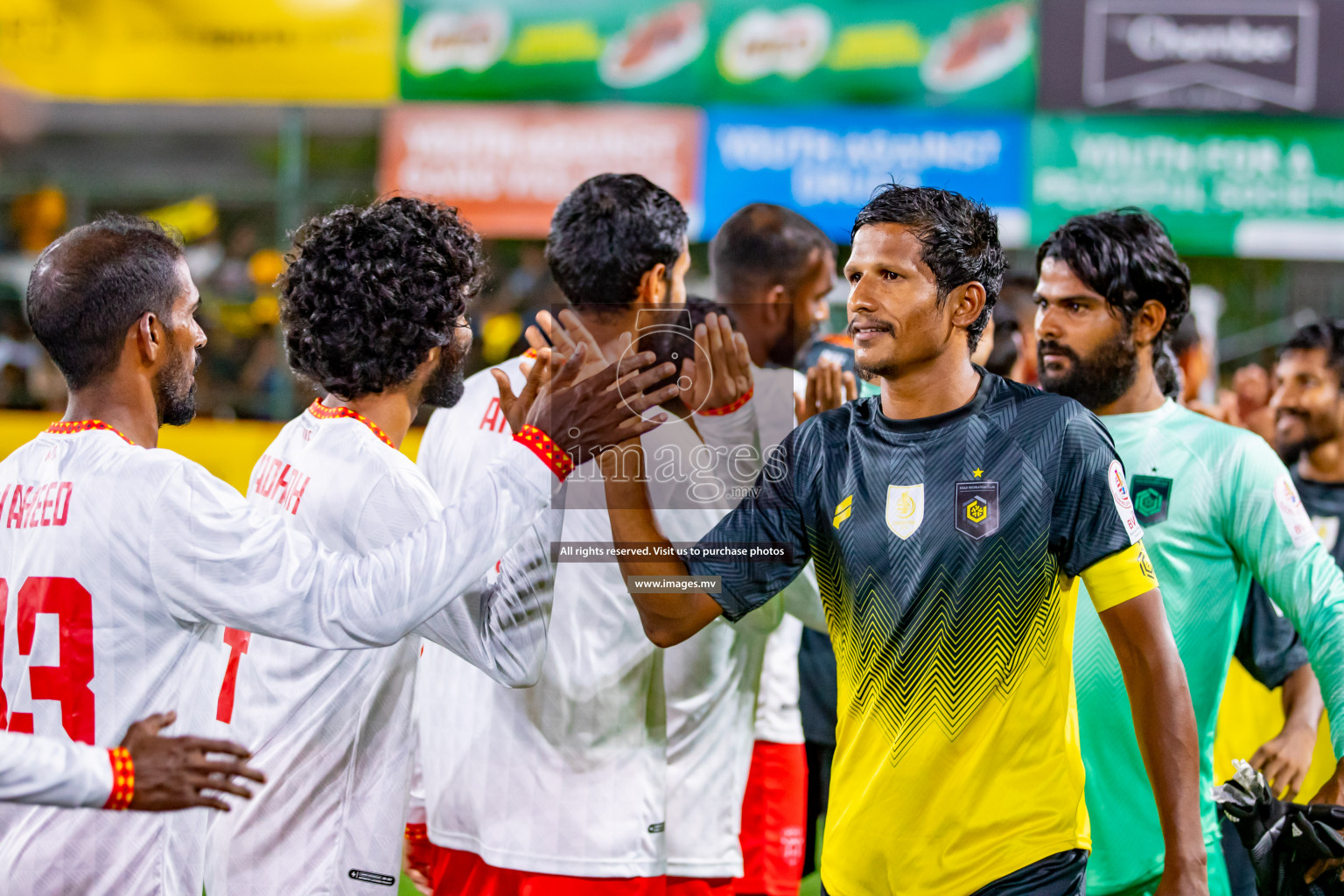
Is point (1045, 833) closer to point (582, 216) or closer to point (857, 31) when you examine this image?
point (582, 216)

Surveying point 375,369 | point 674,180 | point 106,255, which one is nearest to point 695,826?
point 375,369

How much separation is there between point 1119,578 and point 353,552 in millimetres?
1504

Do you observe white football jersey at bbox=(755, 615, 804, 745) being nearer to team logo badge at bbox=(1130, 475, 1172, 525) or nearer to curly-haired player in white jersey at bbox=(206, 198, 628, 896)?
team logo badge at bbox=(1130, 475, 1172, 525)

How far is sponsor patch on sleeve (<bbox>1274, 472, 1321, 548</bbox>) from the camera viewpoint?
10.1ft

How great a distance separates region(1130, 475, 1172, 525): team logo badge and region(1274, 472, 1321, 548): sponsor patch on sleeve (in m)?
0.25

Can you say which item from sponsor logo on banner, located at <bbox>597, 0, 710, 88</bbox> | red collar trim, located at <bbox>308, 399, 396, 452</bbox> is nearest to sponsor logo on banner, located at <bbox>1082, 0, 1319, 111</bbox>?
sponsor logo on banner, located at <bbox>597, 0, 710, 88</bbox>

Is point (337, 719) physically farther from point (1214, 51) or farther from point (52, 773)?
point (1214, 51)

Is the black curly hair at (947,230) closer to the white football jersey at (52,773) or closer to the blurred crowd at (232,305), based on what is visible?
the white football jersey at (52,773)

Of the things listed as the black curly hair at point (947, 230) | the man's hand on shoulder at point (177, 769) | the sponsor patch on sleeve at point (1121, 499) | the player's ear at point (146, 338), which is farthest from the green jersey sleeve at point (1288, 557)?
the player's ear at point (146, 338)

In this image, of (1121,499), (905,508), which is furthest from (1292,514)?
(905,508)

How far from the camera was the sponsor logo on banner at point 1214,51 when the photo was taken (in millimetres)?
10688

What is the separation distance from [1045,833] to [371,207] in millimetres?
1901

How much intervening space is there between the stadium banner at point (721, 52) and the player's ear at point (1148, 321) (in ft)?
27.4

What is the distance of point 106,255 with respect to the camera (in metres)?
2.41
